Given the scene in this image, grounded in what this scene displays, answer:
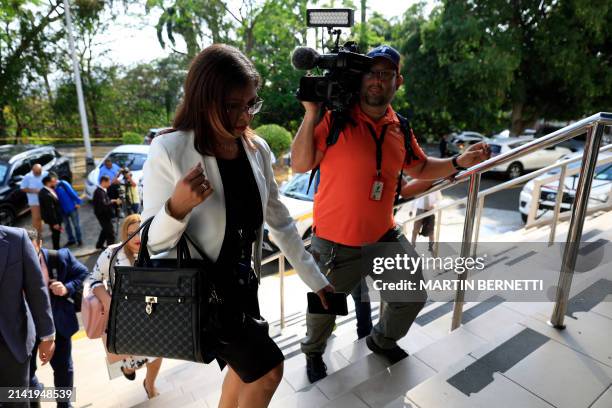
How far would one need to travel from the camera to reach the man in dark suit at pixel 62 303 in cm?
289

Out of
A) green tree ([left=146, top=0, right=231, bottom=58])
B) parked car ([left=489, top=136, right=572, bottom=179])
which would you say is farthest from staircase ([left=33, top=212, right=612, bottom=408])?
green tree ([left=146, top=0, right=231, bottom=58])

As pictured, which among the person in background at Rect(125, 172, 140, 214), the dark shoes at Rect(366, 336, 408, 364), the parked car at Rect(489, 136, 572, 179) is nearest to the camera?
the dark shoes at Rect(366, 336, 408, 364)

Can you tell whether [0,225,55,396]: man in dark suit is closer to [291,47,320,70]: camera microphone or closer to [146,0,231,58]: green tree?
[291,47,320,70]: camera microphone

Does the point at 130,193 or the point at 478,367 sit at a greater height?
the point at 478,367

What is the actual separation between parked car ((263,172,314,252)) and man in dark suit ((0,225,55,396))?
10.8 ft

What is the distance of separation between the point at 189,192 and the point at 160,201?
0.65 ft

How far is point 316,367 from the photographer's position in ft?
8.25

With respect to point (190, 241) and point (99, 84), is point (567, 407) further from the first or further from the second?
point (99, 84)

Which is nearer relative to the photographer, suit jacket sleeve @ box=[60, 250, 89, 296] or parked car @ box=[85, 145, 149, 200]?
suit jacket sleeve @ box=[60, 250, 89, 296]

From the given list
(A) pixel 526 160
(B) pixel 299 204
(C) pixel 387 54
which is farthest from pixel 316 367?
(A) pixel 526 160

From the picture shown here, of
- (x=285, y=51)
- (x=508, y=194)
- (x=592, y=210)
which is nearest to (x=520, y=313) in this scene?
(x=592, y=210)

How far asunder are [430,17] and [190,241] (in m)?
16.1

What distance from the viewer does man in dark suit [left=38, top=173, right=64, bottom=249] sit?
21.7ft

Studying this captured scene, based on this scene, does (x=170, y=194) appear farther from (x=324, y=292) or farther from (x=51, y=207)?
(x=51, y=207)
